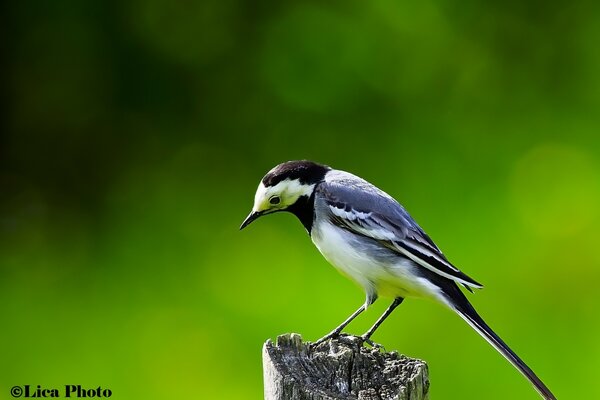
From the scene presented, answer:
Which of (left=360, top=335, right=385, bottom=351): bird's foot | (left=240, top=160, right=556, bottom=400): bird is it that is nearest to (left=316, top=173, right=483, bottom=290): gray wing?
(left=240, top=160, right=556, bottom=400): bird

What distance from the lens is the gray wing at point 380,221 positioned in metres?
4.68

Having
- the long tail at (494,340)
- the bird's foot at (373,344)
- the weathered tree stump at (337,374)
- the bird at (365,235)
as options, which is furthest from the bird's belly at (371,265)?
the weathered tree stump at (337,374)

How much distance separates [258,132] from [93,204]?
1.08 meters

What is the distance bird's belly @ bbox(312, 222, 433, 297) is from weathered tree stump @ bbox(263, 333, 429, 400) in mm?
854

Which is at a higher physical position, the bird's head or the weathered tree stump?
the bird's head

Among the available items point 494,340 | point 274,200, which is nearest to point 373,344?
point 494,340

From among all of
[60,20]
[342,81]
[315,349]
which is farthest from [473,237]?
[60,20]

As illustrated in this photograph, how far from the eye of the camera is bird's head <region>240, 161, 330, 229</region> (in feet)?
15.9

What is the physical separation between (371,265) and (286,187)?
1.64 feet

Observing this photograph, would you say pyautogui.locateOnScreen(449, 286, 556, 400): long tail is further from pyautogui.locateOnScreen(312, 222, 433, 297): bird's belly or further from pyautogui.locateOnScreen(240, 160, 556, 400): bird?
pyautogui.locateOnScreen(312, 222, 433, 297): bird's belly

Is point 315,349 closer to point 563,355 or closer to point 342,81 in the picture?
point 563,355

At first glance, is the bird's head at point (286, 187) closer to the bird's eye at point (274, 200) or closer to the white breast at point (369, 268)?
the bird's eye at point (274, 200)

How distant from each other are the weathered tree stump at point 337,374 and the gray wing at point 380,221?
0.84 meters

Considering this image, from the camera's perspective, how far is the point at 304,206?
16.4 feet
